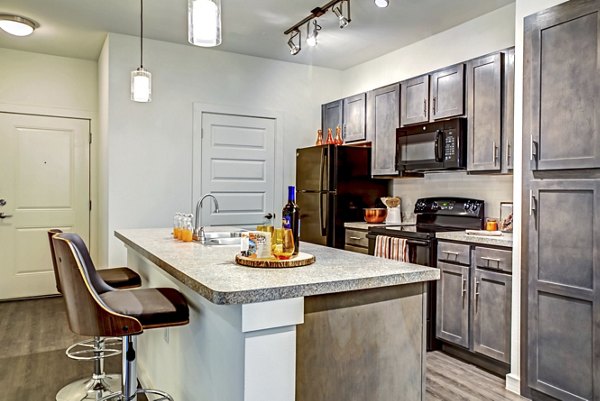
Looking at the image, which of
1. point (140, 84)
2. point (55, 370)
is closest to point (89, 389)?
point (55, 370)

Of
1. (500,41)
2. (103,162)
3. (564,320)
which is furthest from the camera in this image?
(103,162)

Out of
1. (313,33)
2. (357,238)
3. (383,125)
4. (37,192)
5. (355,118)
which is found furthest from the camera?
(37,192)

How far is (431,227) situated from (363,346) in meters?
2.30

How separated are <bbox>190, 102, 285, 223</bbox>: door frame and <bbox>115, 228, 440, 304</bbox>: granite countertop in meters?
2.44

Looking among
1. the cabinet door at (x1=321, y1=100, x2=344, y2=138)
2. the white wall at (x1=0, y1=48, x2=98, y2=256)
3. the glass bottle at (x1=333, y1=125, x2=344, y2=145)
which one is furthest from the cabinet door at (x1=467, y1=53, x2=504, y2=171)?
the white wall at (x1=0, y1=48, x2=98, y2=256)

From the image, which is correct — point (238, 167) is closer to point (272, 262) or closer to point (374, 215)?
point (374, 215)

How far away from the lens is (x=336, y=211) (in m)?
4.38

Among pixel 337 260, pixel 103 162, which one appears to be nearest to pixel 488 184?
pixel 337 260

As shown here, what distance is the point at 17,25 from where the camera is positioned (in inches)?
153

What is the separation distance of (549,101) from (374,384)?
187cm

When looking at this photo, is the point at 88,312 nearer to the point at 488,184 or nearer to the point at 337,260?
the point at 337,260

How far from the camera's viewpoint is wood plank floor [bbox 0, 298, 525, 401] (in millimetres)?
2684

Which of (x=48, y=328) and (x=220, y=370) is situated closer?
(x=220, y=370)

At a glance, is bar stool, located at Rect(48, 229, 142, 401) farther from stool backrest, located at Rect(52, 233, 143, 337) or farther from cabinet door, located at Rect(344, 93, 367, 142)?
cabinet door, located at Rect(344, 93, 367, 142)
